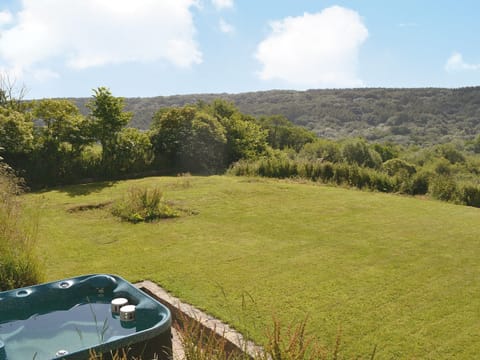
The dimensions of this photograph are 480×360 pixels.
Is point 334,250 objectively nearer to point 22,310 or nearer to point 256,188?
point 22,310

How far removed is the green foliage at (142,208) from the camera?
9.42m

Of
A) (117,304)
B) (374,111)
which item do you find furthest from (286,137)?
(117,304)

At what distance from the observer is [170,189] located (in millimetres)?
12961

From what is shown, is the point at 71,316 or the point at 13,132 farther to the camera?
the point at 13,132

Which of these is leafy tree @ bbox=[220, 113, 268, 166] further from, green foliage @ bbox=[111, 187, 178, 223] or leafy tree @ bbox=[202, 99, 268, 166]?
green foliage @ bbox=[111, 187, 178, 223]

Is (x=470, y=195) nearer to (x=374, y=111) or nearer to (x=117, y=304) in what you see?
(x=117, y=304)

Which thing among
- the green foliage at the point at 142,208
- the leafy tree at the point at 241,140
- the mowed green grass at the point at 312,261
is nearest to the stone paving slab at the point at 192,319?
the mowed green grass at the point at 312,261

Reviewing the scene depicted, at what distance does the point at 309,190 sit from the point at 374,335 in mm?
8884

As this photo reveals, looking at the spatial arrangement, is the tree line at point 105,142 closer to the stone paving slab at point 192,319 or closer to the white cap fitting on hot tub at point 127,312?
the stone paving slab at point 192,319

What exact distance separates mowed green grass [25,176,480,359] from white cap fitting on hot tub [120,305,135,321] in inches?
25.7

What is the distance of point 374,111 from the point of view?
4894 cm

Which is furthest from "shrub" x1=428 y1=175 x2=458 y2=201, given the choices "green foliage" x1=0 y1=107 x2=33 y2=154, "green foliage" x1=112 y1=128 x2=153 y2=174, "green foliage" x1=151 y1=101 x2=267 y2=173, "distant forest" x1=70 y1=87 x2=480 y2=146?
"distant forest" x1=70 y1=87 x2=480 y2=146

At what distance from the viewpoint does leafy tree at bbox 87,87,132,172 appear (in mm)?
15070

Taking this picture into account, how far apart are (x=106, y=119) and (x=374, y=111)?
39.0 metres
